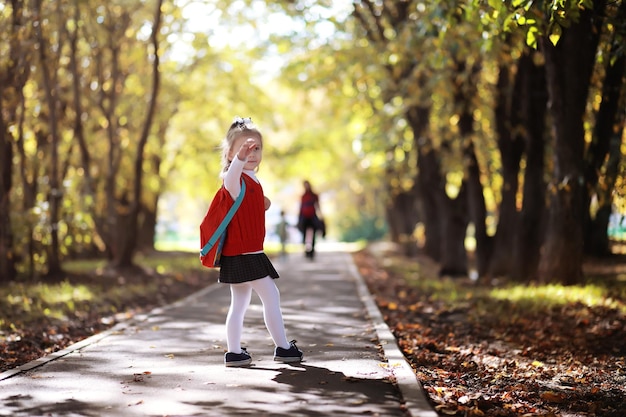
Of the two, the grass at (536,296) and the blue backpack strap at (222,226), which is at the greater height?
the blue backpack strap at (222,226)

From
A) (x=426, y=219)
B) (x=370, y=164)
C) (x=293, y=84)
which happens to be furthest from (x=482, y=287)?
(x=370, y=164)

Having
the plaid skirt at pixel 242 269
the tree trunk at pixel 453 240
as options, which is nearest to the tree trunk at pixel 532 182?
the tree trunk at pixel 453 240

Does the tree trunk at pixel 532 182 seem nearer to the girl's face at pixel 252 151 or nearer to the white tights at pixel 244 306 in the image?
the girl's face at pixel 252 151

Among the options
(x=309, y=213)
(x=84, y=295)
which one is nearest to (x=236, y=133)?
(x=84, y=295)

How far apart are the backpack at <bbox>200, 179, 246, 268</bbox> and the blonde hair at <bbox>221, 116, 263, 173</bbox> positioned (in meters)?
0.34

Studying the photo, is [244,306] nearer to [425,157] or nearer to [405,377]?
[405,377]

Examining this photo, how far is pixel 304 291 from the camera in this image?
15.5m

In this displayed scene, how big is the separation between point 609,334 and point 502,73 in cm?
865

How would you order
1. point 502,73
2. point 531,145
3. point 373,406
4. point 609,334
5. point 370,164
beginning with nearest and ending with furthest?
point 373,406, point 609,334, point 531,145, point 502,73, point 370,164

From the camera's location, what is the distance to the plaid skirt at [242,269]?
720 cm

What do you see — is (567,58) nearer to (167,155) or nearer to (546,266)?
(546,266)

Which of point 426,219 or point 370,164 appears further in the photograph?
point 370,164

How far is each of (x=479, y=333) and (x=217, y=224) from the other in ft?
16.9

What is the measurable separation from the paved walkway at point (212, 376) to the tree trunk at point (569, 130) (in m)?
4.17
